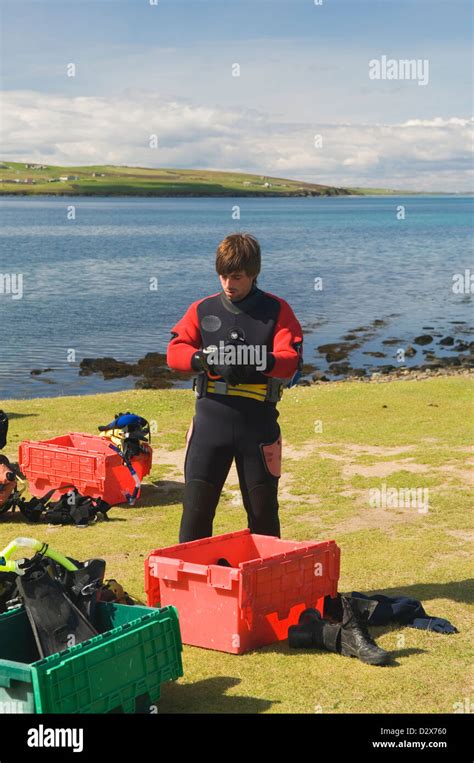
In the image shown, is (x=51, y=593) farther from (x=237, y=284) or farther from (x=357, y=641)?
(x=237, y=284)

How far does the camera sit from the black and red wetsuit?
764 cm

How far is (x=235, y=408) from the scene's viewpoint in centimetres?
770

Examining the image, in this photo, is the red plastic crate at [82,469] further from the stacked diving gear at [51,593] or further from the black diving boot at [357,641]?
the stacked diving gear at [51,593]

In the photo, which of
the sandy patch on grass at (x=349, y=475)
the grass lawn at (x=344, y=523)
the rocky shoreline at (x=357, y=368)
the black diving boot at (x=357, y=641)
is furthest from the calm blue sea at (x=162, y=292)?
the black diving boot at (x=357, y=641)

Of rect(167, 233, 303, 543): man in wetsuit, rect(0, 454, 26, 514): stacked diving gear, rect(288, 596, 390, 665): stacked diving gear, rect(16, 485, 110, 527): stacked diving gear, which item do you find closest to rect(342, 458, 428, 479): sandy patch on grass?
rect(16, 485, 110, 527): stacked diving gear

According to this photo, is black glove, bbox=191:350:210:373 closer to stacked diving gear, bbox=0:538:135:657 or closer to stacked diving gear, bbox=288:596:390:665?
stacked diving gear, bbox=0:538:135:657

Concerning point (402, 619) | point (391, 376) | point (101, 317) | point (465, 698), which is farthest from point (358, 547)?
Result: point (101, 317)

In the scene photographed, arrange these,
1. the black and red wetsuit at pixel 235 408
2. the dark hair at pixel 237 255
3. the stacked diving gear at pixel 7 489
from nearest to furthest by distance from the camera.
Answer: the dark hair at pixel 237 255
the black and red wetsuit at pixel 235 408
the stacked diving gear at pixel 7 489

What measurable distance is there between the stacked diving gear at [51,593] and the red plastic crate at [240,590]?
0.89 m

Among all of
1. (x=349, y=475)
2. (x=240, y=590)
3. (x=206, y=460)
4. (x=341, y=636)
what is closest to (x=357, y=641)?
(x=341, y=636)

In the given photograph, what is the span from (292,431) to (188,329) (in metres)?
8.81

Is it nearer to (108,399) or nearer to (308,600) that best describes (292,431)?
(108,399)

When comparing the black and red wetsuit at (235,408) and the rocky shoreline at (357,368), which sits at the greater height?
the black and red wetsuit at (235,408)

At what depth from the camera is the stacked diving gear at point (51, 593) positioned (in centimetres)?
609
